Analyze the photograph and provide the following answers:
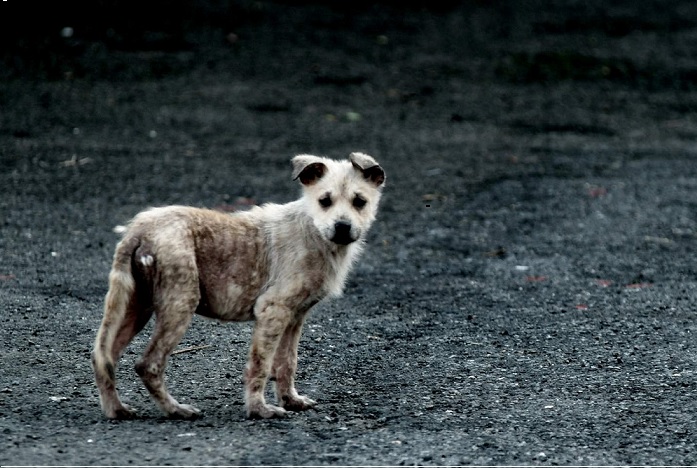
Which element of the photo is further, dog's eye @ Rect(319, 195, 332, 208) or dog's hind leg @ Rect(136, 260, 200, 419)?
dog's eye @ Rect(319, 195, 332, 208)

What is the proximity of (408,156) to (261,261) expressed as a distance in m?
7.04

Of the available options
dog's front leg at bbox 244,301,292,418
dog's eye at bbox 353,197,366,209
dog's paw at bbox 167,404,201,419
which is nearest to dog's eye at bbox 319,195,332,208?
dog's eye at bbox 353,197,366,209

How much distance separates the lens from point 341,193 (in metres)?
6.36

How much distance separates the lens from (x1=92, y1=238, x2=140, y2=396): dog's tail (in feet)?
19.6

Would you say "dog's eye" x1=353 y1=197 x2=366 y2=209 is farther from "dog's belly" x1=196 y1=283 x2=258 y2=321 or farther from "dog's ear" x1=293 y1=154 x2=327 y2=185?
"dog's belly" x1=196 y1=283 x2=258 y2=321

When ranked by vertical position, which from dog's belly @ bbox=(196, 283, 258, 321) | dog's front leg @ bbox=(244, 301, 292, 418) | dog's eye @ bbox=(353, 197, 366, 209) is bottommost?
dog's front leg @ bbox=(244, 301, 292, 418)

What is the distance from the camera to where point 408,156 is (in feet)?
43.7

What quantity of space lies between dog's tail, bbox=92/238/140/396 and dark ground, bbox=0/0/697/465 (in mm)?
276

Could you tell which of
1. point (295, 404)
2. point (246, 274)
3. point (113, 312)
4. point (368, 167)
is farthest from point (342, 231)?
point (113, 312)

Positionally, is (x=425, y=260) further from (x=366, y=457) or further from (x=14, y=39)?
(x=14, y=39)

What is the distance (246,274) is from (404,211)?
200 inches

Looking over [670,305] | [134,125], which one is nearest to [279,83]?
[134,125]

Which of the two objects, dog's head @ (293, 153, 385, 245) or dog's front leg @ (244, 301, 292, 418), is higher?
dog's head @ (293, 153, 385, 245)

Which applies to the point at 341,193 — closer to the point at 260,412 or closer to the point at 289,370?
the point at 289,370
